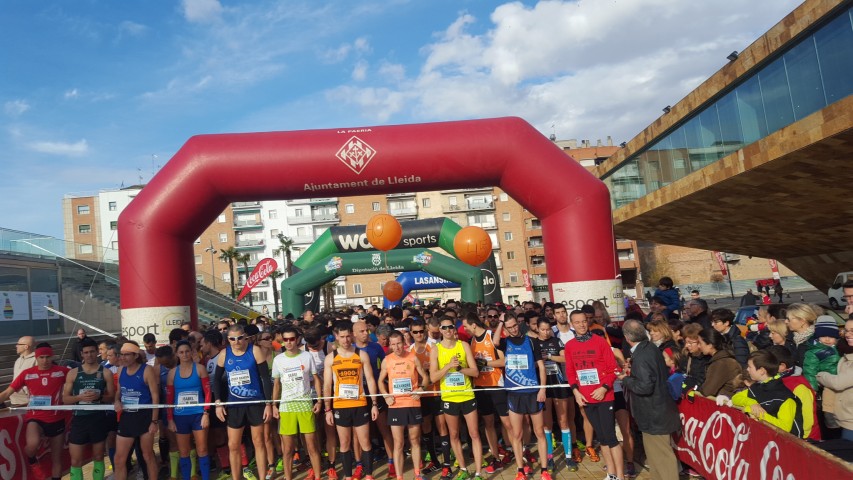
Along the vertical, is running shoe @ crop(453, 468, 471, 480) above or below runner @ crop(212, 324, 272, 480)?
below

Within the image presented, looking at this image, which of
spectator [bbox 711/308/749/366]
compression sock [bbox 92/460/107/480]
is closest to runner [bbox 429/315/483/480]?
spectator [bbox 711/308/749/366]

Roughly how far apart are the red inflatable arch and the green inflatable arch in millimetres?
8463

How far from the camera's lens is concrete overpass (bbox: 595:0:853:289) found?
37.4 feet

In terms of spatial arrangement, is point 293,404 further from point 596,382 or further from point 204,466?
point 596,382

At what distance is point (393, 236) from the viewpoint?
12.2 metres

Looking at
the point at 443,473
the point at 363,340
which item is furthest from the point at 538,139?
the point at 443,473

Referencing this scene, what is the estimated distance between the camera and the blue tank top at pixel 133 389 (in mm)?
6102

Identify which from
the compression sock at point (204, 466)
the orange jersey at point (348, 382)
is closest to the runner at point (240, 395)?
the compression sock at point (204, 466)

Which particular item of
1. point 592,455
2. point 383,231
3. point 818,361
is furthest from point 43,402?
point 818,361

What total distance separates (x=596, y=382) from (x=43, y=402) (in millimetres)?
6333

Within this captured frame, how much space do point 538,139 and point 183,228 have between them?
23.7 ft

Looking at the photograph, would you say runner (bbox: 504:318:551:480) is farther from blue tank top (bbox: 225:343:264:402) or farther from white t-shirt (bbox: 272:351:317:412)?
blue tank top (bbox: 225:343:264:402)

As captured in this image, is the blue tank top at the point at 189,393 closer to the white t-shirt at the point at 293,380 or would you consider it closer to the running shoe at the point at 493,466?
Result: the white t-shirt at the point at 293,380

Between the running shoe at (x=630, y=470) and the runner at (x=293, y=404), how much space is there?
3.45 meters
